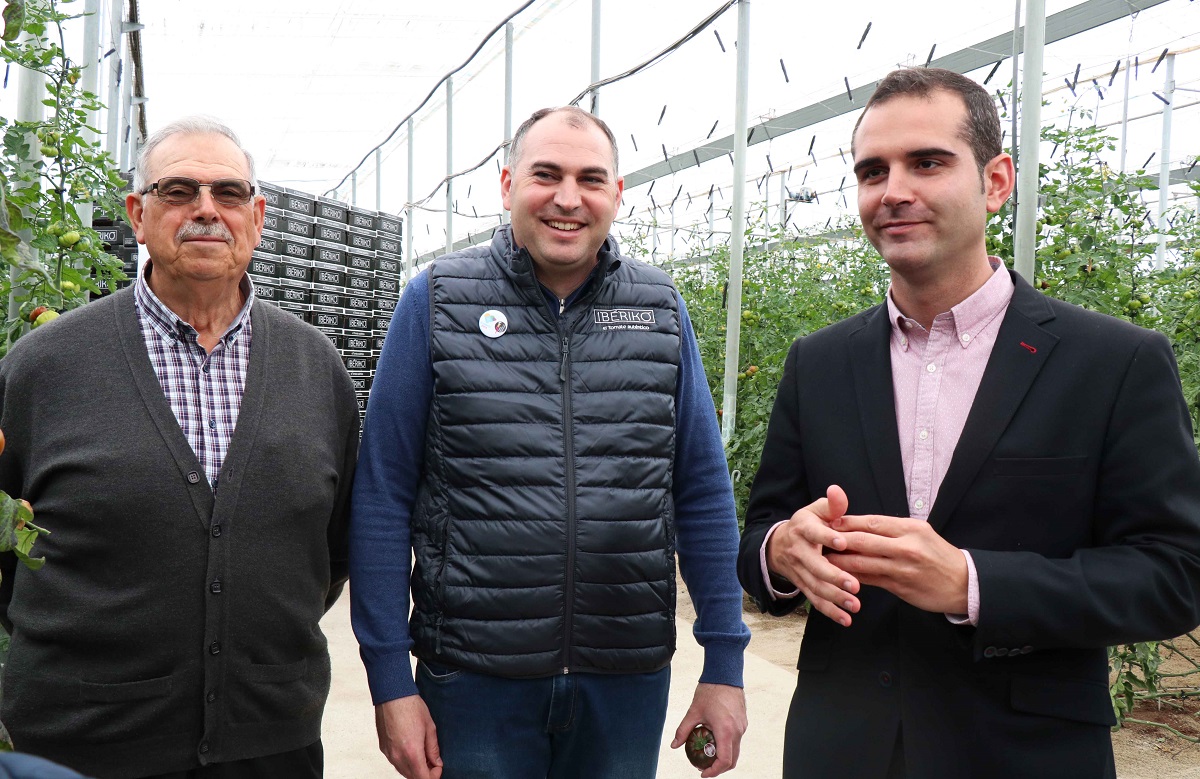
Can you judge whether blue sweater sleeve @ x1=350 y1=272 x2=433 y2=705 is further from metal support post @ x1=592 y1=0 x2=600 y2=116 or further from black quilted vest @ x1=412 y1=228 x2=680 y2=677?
metal support post @ x1=592 y1=0 x2=600 y2=116

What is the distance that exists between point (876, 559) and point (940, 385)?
33 centimetres

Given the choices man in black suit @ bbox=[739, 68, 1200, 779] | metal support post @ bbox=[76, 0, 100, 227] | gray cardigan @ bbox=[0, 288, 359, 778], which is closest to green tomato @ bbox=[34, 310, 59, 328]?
gray cardigan @ bbox=[0, 288, 359, 778]

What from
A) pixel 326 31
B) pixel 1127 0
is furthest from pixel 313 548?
pixel 326 31

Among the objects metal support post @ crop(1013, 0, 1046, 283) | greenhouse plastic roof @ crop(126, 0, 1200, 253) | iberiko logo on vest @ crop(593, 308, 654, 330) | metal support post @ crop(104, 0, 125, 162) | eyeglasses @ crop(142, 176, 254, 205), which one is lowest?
iberiko logo on vest @ crop(593, 308, 654, 330)

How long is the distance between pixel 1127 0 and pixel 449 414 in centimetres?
624

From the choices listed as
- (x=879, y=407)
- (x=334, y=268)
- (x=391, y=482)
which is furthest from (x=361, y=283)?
(x=879, y=407)

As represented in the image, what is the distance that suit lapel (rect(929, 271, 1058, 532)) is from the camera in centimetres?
131

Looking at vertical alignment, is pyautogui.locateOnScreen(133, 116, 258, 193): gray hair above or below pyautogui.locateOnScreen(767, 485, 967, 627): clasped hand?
above

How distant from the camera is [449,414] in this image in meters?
1.77

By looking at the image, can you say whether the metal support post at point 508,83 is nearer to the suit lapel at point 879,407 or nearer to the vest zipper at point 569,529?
the vest zipper at point 569,529

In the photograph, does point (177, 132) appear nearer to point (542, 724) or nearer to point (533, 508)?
point (533, 508)

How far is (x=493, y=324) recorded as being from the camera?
181 centimetres

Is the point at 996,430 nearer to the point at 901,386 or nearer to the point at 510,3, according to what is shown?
the point at 901,386

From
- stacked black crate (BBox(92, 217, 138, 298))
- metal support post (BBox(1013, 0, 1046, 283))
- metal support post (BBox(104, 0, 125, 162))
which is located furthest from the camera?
metal support post (BBox(104, 0, 125, 162))
